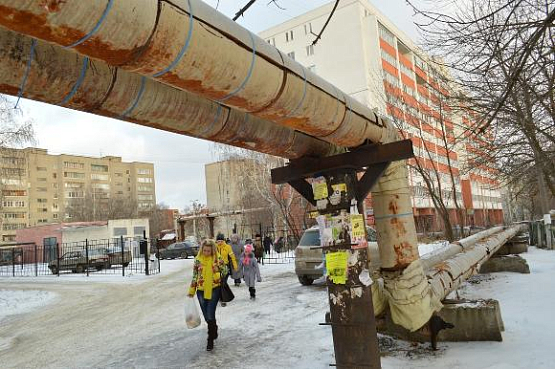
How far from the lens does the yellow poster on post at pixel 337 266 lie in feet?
13.8

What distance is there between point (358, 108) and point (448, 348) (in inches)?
120

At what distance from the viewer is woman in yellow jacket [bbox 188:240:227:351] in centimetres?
617

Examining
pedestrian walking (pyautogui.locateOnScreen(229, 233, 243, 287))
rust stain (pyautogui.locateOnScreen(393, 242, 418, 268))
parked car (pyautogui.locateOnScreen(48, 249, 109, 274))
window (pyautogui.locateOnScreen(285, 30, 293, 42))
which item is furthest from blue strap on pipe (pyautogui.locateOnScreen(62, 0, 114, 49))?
window (pyautogui.locateOnScreen(285, 30, 293, 42))

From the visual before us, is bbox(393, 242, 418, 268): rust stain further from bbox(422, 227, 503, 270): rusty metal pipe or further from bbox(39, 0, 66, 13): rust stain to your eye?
bbox(39, 0, 66, 13): rust stain

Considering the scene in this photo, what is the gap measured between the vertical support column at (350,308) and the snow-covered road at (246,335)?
2.35 ft

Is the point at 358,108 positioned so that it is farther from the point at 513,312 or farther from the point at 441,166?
the point at 441,166

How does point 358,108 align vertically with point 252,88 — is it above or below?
above

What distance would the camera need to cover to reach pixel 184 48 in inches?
82.2

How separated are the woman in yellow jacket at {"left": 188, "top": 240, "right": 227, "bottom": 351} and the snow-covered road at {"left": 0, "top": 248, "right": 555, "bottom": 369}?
53cm

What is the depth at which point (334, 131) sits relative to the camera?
3848mm

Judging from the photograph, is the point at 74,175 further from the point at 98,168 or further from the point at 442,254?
the point at 442,254

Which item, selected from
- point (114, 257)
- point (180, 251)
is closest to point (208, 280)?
point (114, 257)

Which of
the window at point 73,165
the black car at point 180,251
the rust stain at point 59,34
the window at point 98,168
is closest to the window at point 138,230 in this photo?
the black car at point 180,251

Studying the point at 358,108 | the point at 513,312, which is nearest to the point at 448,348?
the point at 513,312
